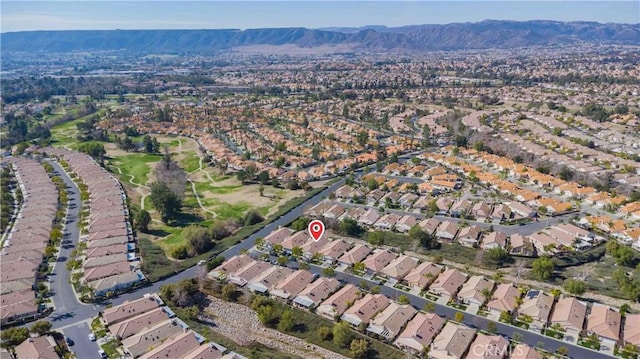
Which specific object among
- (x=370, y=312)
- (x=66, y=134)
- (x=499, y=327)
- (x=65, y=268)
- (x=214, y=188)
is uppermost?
(x=66, y=134)

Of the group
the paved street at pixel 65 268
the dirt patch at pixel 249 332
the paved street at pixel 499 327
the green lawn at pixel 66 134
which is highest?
the green lawn at pixel 66 134

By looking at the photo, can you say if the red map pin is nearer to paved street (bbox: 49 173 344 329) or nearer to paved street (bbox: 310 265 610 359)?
paved street (bbox: 49 173 344 329)

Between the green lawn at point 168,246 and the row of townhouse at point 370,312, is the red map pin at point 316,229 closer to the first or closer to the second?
the green lawn at point 168,246

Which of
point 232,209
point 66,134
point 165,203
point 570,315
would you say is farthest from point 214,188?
point 66,134

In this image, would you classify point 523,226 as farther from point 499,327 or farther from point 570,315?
point 499,327

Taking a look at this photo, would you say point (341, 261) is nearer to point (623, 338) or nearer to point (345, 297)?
point (345, 297)

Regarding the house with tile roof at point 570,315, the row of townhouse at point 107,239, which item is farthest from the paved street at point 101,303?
the house with tile roof at point 570,315
